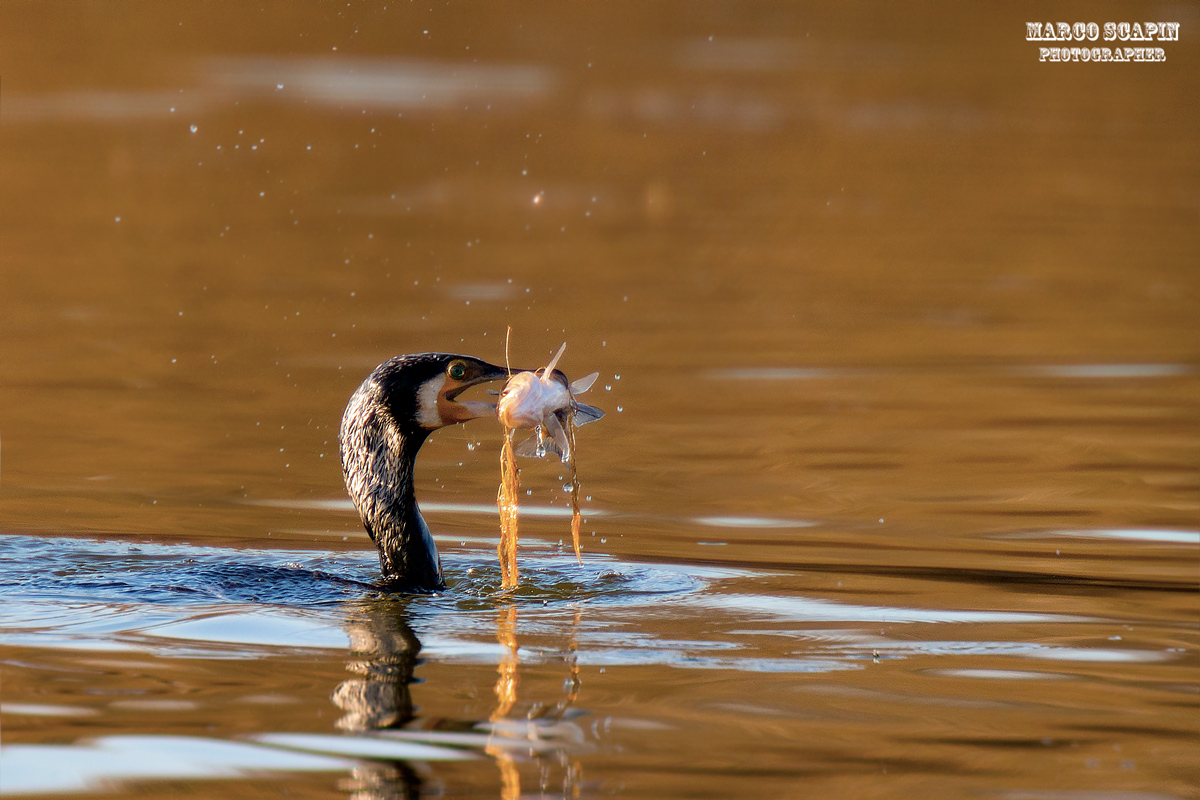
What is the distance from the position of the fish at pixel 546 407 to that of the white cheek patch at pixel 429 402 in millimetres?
356

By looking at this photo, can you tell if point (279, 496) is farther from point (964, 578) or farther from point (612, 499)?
point (964, 578)

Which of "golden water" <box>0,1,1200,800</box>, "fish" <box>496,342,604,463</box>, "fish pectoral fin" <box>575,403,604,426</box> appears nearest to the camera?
"golden water" <box>0,1,1200,800</box>

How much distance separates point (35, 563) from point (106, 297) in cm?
728

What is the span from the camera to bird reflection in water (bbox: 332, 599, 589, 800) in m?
4.86

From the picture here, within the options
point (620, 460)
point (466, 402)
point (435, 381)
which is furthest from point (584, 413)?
point (620, 460)

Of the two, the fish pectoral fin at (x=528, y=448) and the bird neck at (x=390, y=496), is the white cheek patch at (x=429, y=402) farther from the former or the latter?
the fish pectoral fin at (x=528, y=448)

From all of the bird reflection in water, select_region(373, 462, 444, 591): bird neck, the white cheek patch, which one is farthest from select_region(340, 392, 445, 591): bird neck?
the bird reflection in water

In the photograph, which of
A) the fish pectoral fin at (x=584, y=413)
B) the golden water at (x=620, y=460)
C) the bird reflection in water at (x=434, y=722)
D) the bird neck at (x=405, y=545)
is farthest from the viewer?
the bird neck at (x=405, y=545)

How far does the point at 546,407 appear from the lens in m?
6.91

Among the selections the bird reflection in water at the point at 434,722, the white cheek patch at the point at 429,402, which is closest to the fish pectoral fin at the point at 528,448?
the white cheek patch at the point at 429,402

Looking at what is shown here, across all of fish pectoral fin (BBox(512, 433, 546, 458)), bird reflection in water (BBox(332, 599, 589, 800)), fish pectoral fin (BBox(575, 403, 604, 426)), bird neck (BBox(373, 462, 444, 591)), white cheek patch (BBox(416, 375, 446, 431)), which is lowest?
bird reflection in water (BBox(332, 599, 589, 800))

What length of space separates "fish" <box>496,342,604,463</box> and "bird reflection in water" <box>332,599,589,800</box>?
0.76 meters

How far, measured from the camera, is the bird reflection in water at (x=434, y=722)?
4855 millimetres

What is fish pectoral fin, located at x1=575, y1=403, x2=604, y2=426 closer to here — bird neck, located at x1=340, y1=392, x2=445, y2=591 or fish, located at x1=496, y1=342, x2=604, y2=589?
fish, located at x1=496, y1=342, x2=604, y2=589
